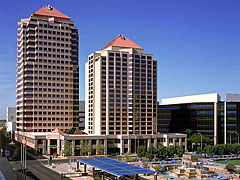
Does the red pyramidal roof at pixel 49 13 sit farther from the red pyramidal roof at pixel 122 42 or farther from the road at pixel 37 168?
the road at pixel 37 168

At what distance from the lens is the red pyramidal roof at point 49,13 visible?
174 meters

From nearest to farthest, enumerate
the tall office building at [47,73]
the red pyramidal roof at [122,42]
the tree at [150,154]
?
the tree at [150,154] → the red pyramidal roof at [122,42] → the tall office building at [47,73]

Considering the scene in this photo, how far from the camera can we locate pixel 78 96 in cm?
17875

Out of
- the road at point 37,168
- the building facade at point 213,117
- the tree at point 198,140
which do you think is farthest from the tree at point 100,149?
the building facade at point 213,117

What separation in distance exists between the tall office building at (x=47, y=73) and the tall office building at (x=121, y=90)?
16259mm

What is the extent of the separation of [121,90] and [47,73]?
137 feet

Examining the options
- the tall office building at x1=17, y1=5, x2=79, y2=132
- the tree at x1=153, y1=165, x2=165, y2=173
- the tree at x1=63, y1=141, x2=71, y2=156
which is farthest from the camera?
the tall office building at x1=17, y1=5, x2=79, y2=132

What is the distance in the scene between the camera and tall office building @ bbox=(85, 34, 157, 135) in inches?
5969

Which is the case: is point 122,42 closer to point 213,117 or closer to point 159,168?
point 213,117

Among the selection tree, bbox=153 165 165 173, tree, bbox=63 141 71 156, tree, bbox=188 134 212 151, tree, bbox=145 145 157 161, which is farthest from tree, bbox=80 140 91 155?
tree, bbox=188 134 212 151

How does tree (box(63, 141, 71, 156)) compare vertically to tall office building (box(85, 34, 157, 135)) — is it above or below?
below

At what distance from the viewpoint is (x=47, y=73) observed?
170 m

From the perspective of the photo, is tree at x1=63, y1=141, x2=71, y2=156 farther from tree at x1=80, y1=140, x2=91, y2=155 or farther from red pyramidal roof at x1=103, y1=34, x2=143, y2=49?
red pyramidal roof at x1=103, y1=34, x2=143, y2=49

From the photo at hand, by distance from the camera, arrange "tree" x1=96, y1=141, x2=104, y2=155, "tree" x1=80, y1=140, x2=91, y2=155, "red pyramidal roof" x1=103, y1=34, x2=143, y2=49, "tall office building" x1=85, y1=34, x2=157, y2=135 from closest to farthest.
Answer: "tree" x1=80, y1=140, x2=91, y2=155 → "tree" x1=96, y1=141, x2=104, y2=155 → "tall office building" x1=85, y1=34, x2=157, y2=135 → "red pyramidal roof" x1=103, y1=34, x2=143, y2=49
